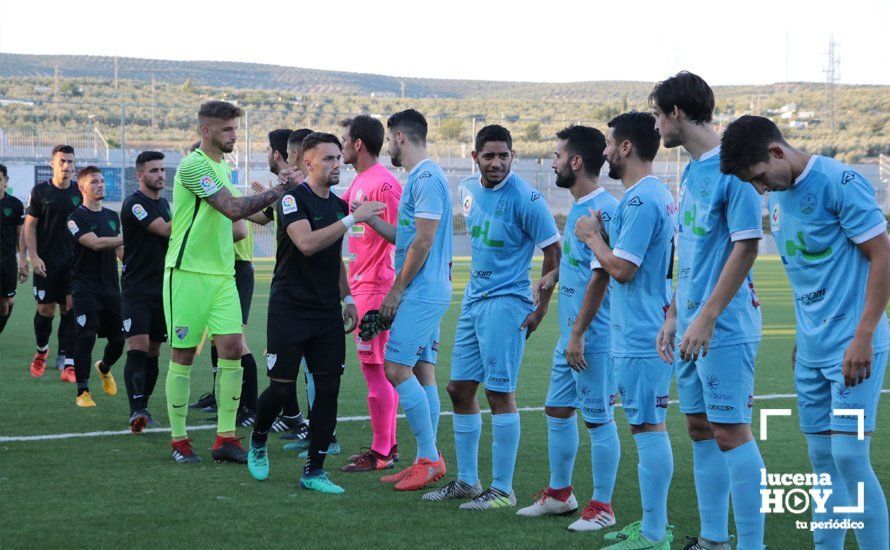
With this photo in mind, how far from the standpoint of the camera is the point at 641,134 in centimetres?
508

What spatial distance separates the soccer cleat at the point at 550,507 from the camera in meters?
5.64

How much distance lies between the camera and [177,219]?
7.00m

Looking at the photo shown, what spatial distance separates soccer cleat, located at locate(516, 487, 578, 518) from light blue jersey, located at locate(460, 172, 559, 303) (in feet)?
3.68

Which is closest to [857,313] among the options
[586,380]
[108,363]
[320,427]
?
[586,380]

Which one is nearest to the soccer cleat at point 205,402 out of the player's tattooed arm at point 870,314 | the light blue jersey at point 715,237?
the light blue jersey at point 715,237

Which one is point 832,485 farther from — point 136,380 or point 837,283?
point 136,380

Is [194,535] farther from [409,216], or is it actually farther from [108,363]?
[108,363]

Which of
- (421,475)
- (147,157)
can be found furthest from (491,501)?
(147,157)

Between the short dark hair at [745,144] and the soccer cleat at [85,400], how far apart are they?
6673 millimetres

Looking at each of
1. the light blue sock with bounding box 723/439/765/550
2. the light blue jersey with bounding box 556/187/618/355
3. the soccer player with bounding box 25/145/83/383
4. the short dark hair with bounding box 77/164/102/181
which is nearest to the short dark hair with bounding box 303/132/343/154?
→ the light blue jersey with bounding box 556/187/618/355

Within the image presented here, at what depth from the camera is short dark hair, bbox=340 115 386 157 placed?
23.0 feet

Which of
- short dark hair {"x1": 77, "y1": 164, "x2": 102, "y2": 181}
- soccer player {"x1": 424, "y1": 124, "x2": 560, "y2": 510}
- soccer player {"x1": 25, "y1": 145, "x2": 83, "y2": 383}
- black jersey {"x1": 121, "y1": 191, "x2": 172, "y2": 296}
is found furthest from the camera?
soccer player {"x1": 25, "y1": 145, "x2": 83, "y2": 383}

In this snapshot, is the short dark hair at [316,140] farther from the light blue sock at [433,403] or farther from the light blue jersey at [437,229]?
the light blue sock at [433,403]

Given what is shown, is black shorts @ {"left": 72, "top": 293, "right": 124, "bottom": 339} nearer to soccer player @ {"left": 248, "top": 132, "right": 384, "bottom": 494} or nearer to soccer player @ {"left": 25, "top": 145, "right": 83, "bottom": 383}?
soccer player @ {"left": 25, "top": 145, "right": 83, "bottom": 383}
